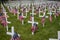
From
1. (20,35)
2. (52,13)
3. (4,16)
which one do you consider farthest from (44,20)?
(4,16)

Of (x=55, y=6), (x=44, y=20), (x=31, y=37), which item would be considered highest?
(x=55, y=6)

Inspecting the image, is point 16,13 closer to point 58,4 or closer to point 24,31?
point 24,31

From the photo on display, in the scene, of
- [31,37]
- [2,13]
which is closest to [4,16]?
[2,13]

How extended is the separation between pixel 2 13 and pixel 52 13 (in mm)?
412

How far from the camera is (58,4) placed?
157 centimetres

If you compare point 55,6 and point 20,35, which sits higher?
point 55,6

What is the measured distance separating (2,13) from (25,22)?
0.21 metres

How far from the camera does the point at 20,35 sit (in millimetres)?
1532

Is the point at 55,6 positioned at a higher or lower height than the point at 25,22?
higher

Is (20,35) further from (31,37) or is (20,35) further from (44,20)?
(44,20)

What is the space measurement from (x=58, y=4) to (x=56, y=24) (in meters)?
0.16

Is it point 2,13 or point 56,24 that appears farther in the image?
point 2,13

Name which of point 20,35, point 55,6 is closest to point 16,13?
point 20,35

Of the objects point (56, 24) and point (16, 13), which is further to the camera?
point (16, 13)
